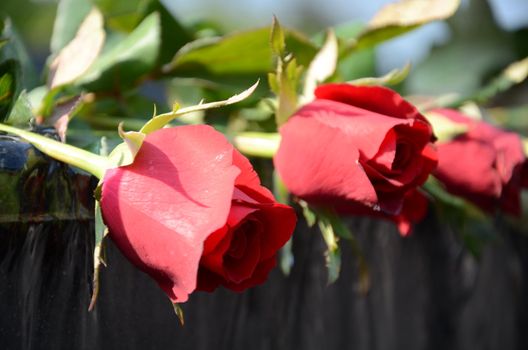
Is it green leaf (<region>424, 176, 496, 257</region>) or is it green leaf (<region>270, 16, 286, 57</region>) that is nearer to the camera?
green leaf (<region>270, 16, 286, 57</region>)

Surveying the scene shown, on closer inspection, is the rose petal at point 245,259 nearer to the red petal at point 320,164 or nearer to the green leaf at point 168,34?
the red petal at point 320,164

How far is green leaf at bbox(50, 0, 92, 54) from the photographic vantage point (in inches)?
17.3

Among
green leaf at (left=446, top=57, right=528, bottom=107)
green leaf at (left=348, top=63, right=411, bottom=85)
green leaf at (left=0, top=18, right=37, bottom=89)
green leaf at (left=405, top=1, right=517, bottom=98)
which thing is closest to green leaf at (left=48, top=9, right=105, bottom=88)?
green leaf at (left=0, top=18, right=37, bottom=89)

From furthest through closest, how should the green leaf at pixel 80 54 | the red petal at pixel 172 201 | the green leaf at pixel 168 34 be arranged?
the green leaf at pixel 168 34, the green leaf at pixel 80 54, the red petal at pixel 172 201

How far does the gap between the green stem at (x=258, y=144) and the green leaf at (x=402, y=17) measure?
0.09m

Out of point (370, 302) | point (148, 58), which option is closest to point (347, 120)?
point (148, 58)

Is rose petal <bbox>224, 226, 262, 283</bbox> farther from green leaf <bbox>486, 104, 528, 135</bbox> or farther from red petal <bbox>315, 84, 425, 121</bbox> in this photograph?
green leaf <bbox>486, 104, 528, 135</bbox>

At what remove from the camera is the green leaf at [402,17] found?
0.43 meters

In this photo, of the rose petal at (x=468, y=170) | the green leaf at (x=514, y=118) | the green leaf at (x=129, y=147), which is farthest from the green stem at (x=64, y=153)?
the green leaf at (x=514, y=118)

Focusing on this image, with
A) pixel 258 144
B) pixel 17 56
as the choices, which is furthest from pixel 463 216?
pixel 17 56

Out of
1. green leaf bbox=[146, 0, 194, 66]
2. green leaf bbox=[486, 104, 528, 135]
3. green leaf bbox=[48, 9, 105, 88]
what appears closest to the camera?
green leaf bbox=[48, 9, 105, 88]

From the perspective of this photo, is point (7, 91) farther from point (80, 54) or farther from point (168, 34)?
point (168, 34)

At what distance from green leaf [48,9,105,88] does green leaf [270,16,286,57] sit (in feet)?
0.25

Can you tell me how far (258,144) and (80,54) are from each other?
0.10 metres
